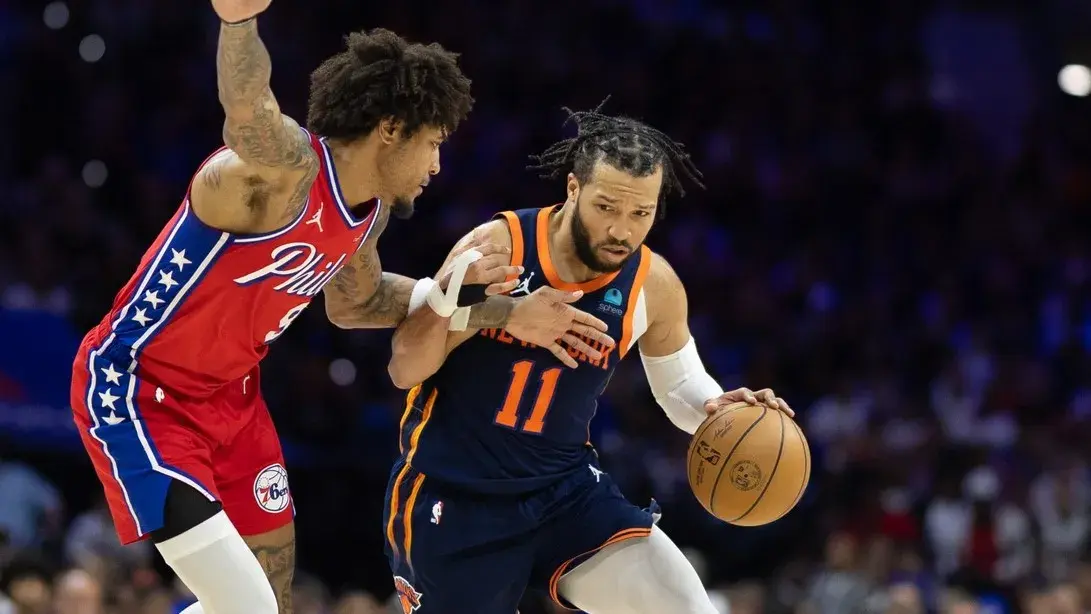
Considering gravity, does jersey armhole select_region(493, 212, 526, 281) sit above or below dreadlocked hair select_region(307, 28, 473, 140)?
below

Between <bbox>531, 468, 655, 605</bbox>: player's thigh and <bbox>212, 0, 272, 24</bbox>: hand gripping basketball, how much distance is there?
211 cm

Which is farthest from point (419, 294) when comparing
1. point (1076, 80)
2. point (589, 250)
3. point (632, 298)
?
point (1076, 80)

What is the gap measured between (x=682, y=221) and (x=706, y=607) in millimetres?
8254

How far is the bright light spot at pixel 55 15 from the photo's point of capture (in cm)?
1202

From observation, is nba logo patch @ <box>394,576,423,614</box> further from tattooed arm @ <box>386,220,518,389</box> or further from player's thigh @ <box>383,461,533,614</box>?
tattooed arm @ <box>386,220,518,389</box>

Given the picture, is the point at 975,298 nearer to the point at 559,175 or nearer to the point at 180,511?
the point at 559,175

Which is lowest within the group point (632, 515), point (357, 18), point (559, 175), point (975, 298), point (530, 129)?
point (975, 298)

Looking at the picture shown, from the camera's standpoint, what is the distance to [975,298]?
1253 centimetres

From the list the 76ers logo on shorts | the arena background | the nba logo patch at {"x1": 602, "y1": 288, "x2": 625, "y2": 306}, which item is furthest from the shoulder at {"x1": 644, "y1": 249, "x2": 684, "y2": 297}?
the arena background

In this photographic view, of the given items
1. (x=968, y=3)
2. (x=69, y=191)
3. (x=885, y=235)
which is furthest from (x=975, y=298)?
(x=69, y=191)

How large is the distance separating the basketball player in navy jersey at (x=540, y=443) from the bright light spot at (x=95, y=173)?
7045 mm

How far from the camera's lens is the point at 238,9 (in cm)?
372

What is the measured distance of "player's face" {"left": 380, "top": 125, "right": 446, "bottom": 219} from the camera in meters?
4.42

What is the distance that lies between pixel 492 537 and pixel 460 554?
0.13 metres
